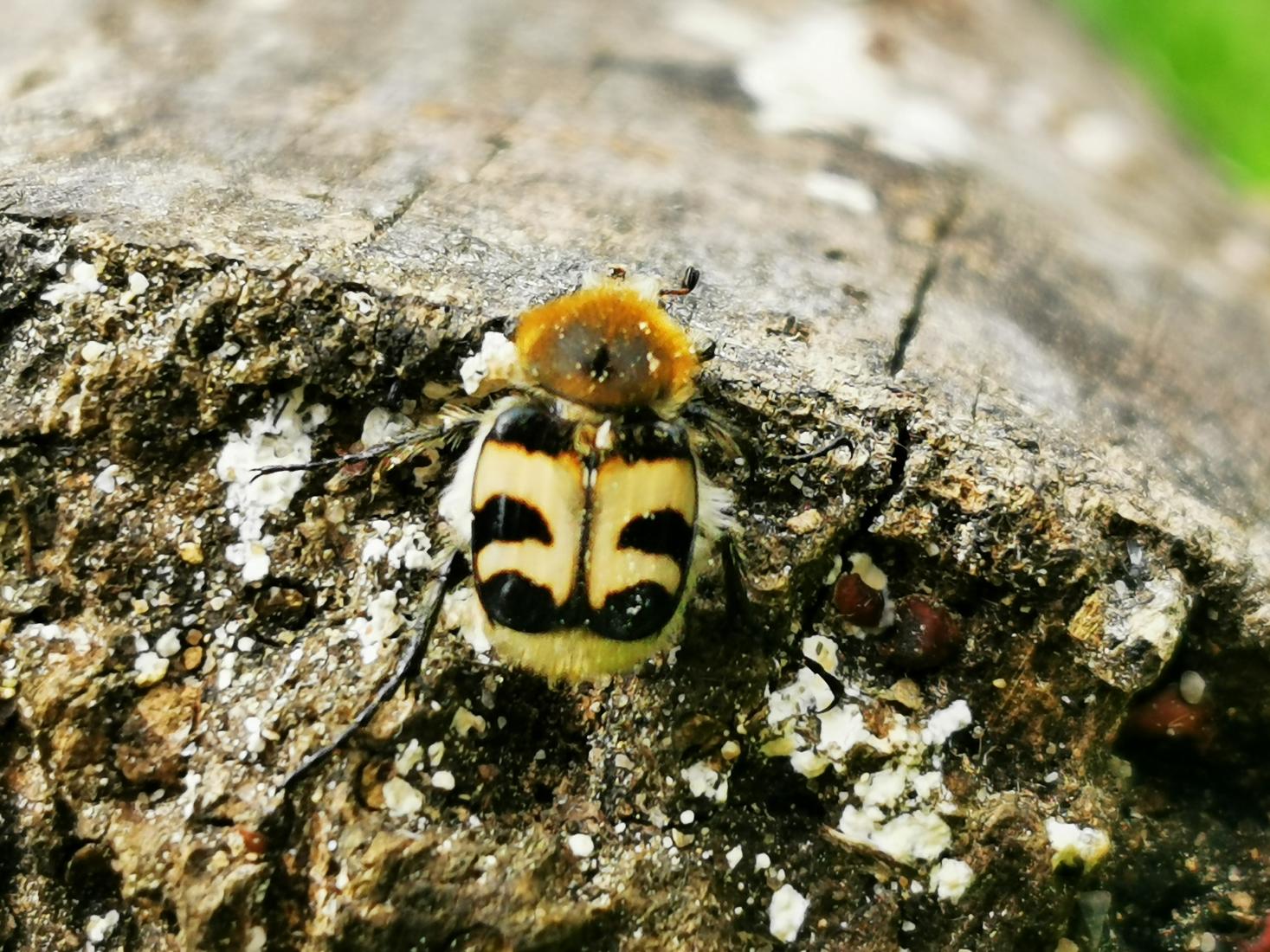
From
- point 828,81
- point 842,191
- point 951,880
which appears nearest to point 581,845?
point 951,880

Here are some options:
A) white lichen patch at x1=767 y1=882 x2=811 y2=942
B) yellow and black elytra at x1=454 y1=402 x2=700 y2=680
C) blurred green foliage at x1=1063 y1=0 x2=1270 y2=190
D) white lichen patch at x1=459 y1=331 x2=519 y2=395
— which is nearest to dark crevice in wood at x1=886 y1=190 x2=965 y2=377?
yellow and black elytra at x1=454 y1=402 x2=700 y2=680

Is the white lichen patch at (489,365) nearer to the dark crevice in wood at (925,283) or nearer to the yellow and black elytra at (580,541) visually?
the yellow and black elytra at (580,541)

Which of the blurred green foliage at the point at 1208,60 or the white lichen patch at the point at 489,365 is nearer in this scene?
the white lichen patch at the point at 489,365

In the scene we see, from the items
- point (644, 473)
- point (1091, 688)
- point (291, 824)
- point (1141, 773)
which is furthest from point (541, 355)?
point (1141, 773)

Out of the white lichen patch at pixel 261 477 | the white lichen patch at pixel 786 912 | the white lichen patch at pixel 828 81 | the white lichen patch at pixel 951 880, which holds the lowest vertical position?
the white lichen patch at pixel 786 912

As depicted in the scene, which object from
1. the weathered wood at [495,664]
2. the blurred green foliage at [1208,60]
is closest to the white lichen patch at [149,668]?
the weathered wood at [495,664]

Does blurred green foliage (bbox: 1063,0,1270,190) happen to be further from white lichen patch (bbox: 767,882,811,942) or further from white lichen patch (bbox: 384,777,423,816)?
white lichen patch (bbox: 384,777,423,816)

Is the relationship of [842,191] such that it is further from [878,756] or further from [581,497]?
[878,756]
